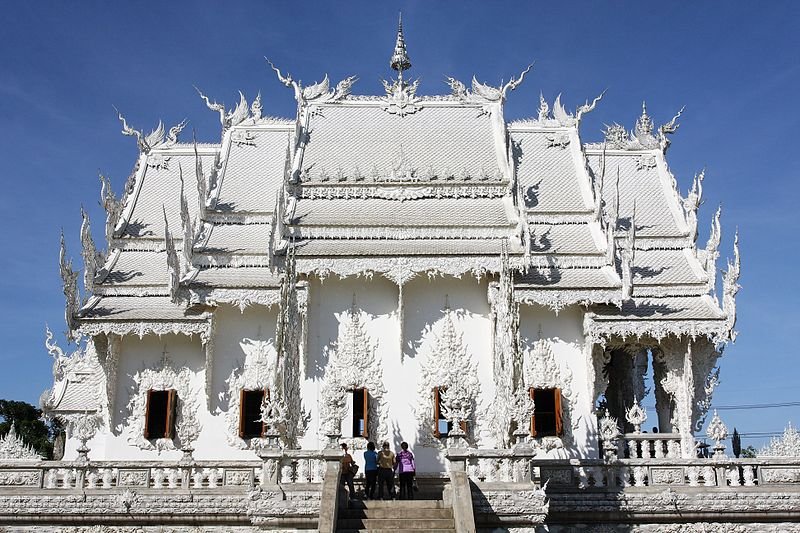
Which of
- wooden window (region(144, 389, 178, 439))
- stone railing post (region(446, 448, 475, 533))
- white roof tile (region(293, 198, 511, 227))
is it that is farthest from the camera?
white roof tile (region(293, 198, 511, 227))

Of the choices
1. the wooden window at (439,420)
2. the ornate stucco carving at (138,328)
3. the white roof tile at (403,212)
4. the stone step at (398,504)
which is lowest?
the stone step at (398,504)

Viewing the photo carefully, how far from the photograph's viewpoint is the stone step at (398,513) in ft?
43.7

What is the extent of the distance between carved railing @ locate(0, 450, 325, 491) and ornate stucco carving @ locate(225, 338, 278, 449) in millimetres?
2552

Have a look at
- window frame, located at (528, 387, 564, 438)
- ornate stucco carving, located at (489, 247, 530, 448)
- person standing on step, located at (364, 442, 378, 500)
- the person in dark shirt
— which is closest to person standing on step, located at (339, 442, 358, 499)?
the person in dark shirt

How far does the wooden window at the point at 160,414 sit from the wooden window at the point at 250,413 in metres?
1.42

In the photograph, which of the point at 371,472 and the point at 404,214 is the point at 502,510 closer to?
the point at 371,472

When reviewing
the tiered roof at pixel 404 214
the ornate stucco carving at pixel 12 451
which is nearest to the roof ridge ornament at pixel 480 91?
the tiered roof at pixel 404 214

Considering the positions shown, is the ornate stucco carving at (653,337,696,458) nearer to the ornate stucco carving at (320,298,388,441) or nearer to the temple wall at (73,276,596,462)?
the temple wall at (73,276,596,462)

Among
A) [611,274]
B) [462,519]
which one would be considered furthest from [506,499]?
[611,274]

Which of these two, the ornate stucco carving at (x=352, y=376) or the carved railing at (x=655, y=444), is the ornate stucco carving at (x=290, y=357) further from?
the carved railing at (x=655, y=444)

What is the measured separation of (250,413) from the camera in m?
18.3

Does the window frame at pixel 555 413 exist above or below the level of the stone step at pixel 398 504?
above

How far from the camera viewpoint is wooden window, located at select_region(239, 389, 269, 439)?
18109 millimetres

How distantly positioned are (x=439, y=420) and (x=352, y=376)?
1.96 meters
